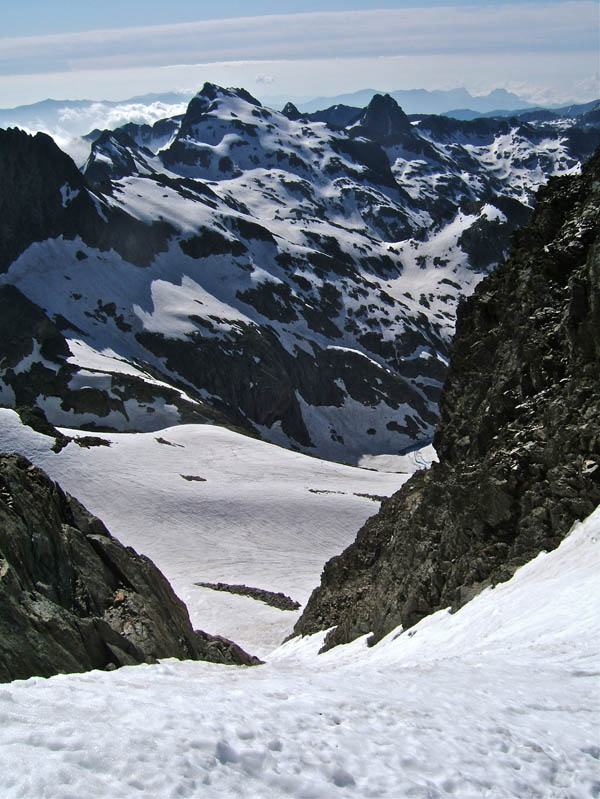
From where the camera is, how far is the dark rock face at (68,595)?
41.4ft

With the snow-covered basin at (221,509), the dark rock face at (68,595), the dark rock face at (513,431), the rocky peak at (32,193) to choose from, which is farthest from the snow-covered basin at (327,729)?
the rocky peak at (32,193)

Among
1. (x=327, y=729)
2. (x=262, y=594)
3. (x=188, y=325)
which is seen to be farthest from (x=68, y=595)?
(x=188, y=325)

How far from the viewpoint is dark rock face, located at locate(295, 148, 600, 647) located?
703 inches

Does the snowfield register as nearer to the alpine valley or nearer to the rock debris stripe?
the alpine valley

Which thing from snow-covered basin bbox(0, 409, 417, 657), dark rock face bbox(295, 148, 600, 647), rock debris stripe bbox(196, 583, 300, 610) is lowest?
rock debris stripe bbox(196, 583, 300, 610)

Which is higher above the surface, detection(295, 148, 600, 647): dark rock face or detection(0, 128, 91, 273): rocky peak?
detection(0, 128, 91, 273): rocky peak

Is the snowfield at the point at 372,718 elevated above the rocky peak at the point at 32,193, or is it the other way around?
the rocky peak at the point at 32,193

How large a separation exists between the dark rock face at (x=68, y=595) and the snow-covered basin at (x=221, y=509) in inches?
492

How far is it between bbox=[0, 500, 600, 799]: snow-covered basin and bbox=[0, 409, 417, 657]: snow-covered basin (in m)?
19.0

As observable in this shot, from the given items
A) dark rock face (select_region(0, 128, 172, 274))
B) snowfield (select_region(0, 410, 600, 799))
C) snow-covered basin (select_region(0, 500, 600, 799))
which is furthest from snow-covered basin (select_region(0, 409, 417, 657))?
dark rock face (select_region(0, 128, 172, 274))

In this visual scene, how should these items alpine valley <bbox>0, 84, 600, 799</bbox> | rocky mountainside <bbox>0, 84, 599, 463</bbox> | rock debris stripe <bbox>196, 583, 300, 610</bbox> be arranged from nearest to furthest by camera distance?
alpine valley <bbox>0, 84, 600, 799</bbox> → rock debris stripe <bbox>196, 583, 300, 610</bbox> → rocky mountainside <bbox>0, 84, 599, 463</bbox>

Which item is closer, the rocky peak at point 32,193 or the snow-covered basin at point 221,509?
the snow-covered basin at point 221,509

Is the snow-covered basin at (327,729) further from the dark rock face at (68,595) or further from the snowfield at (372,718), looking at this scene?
the dark rock face at (68,595)

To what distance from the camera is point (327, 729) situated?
9320mm
